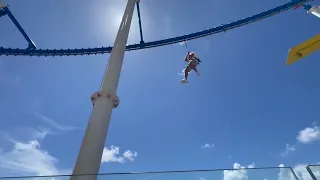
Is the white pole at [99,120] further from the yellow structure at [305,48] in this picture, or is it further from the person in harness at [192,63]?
the yellow structure at [305,48]

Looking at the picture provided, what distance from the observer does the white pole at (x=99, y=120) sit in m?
6.28

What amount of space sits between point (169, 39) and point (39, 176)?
15196 mm

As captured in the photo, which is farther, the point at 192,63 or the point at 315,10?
the point at 315,10

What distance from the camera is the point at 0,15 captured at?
65.6ft

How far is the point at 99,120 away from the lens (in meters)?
7.28

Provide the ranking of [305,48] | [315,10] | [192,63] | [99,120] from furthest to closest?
[315,10] → [192,63] → [305,48] → [99,120]

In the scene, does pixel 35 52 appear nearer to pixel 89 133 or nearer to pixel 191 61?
pixel 191 61

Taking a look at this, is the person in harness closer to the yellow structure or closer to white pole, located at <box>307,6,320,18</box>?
the yellow structure

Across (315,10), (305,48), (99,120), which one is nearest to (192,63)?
(305,48)

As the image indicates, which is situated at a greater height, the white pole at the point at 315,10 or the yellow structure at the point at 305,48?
the white pole at the point at 315,10

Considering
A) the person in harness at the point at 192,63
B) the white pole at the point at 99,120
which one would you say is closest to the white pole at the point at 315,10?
the person in harness at the point at 192,63

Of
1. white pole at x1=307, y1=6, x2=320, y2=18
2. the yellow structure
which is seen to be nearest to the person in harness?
the yellow structure

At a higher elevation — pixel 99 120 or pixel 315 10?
pixel 315 10

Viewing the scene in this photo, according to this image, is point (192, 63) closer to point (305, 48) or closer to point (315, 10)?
point (305, 48)
